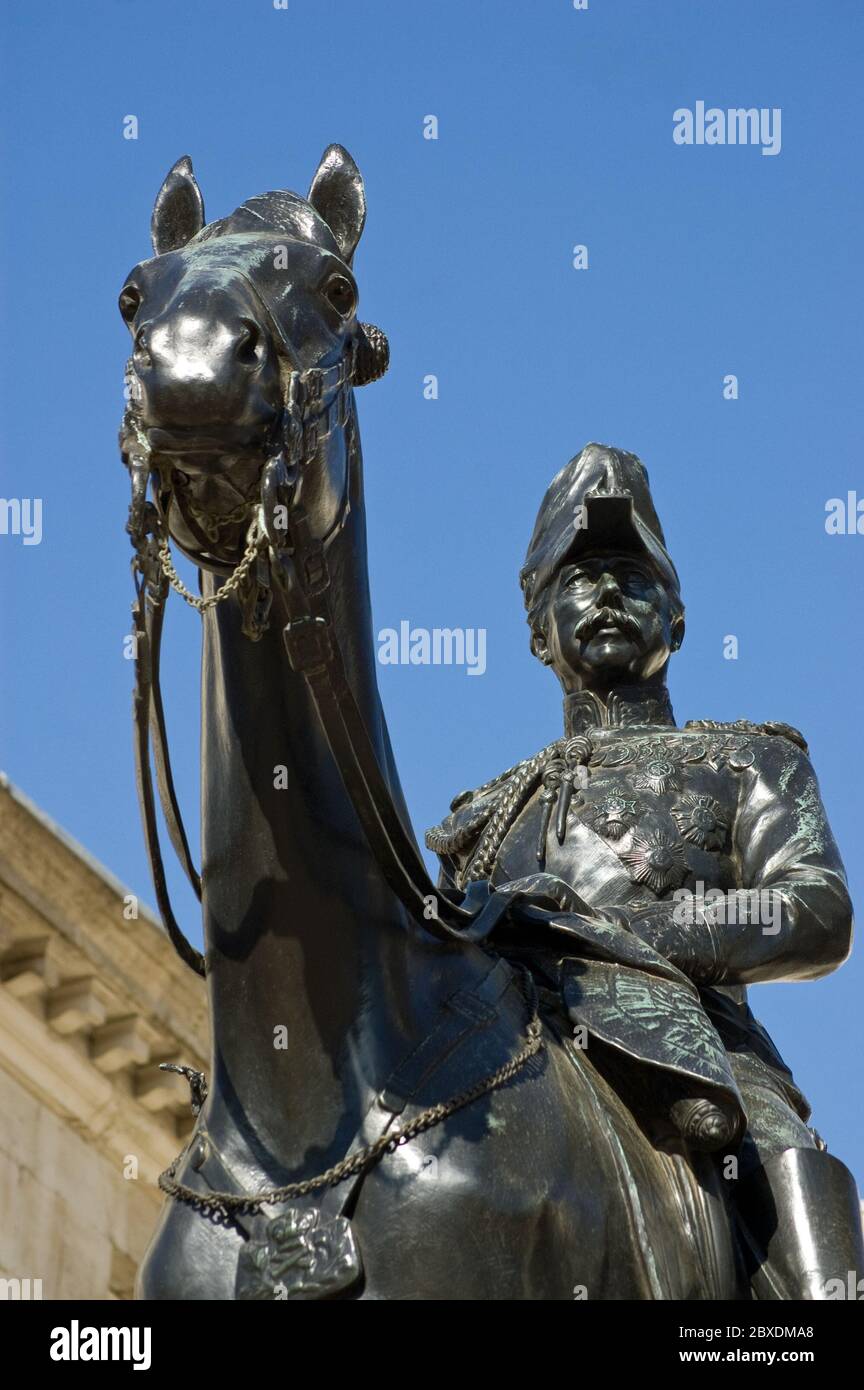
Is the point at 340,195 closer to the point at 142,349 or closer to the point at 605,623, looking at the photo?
the point at 142,349

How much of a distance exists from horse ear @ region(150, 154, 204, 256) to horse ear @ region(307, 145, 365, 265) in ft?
0.88

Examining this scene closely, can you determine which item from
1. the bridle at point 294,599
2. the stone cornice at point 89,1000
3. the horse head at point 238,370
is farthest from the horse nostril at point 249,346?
the stone cornice at point 89,1000

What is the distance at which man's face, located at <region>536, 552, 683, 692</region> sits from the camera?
350 inches

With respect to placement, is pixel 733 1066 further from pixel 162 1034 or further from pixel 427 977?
pixel 162 1034

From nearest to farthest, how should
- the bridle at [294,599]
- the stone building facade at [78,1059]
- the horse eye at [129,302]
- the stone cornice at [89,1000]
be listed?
the bridle at [294,599] → the horse eye at [129,302] → the stone building facade at [78,1059] → the stone cornice at [89,1000]

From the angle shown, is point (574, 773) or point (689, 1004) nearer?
point (689, 1004)

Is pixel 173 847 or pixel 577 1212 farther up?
pixel 173 847

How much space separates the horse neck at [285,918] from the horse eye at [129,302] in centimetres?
63

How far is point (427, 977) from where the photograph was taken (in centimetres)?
612

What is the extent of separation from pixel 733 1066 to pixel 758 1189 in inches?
21.5

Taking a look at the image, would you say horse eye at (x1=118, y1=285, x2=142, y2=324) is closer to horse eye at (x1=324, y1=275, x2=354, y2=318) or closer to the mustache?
horse eye at (x1=324, y1=275, x2=354, y2=318)

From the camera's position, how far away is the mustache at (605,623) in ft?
29.1

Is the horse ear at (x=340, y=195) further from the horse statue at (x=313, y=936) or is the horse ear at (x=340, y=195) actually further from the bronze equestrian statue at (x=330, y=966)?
the horse statue at (x=313, y=936)
